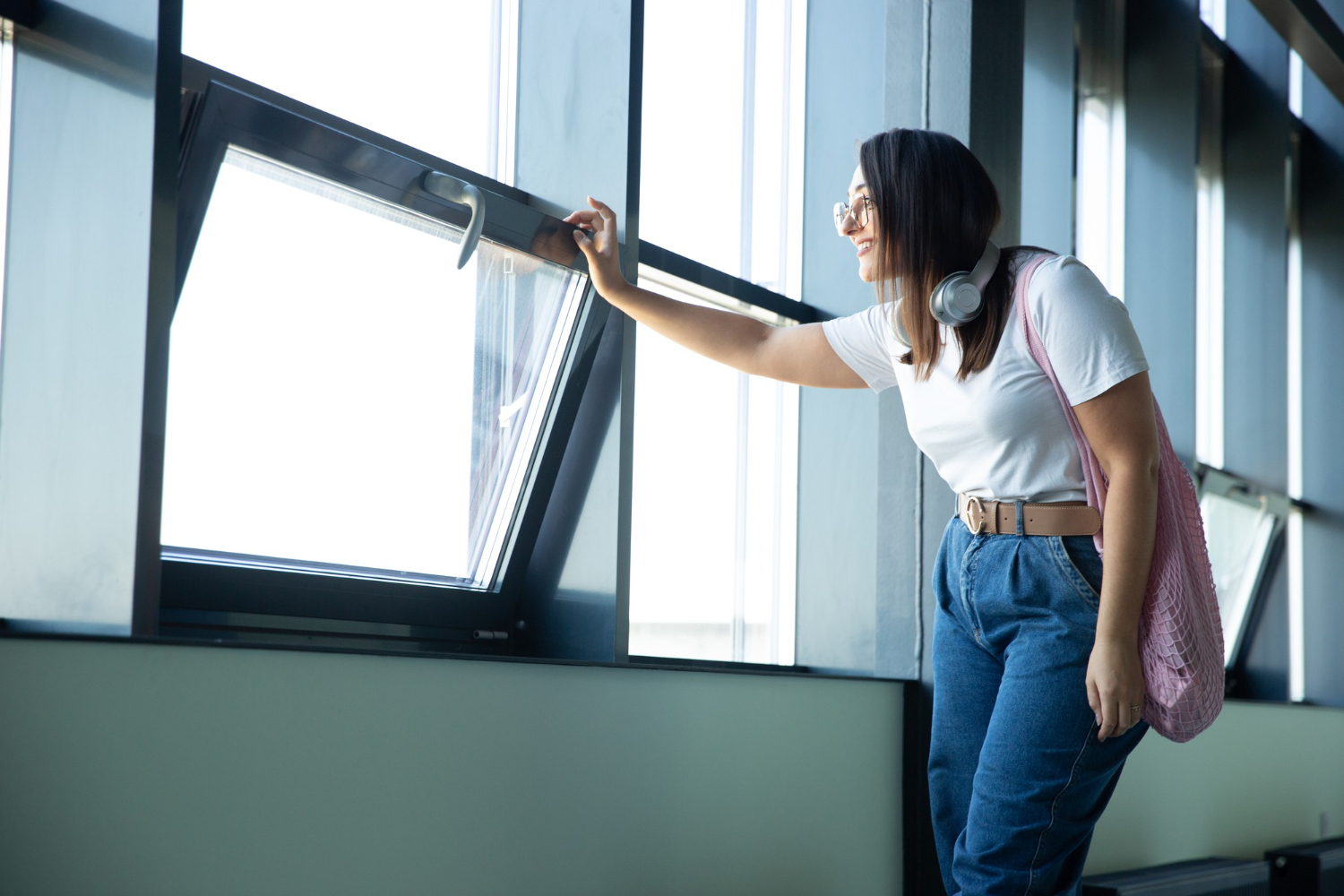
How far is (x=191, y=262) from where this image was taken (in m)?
1.66

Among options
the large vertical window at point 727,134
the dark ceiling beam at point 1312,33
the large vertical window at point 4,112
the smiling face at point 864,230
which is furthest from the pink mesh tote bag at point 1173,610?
the dark ceiling beam at point 1312,33

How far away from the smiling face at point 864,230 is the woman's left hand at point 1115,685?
61cm

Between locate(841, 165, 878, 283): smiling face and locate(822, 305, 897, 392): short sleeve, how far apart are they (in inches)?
5.0

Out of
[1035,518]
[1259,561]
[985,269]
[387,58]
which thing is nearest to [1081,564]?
[1035,518]

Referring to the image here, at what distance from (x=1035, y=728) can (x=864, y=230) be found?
0.74 meters

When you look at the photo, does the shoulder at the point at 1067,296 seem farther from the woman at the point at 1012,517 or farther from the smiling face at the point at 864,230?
the smiling face at the point at 864,230

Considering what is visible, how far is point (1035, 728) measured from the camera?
4.89 ft

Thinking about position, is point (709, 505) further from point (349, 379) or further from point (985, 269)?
point (985, 269)

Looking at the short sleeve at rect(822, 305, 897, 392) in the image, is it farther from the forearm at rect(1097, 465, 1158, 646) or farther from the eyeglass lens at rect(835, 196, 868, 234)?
the forearm at rect(1097, 465, 1158, 646)

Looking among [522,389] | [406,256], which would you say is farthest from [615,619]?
[406,256]

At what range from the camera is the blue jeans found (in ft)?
4.87

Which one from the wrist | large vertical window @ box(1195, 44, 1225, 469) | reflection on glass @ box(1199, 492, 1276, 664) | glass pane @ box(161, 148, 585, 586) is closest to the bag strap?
the wrist

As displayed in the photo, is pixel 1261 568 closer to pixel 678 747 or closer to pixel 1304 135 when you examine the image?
pixel 1304 135

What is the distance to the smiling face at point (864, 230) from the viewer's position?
1.69 m
